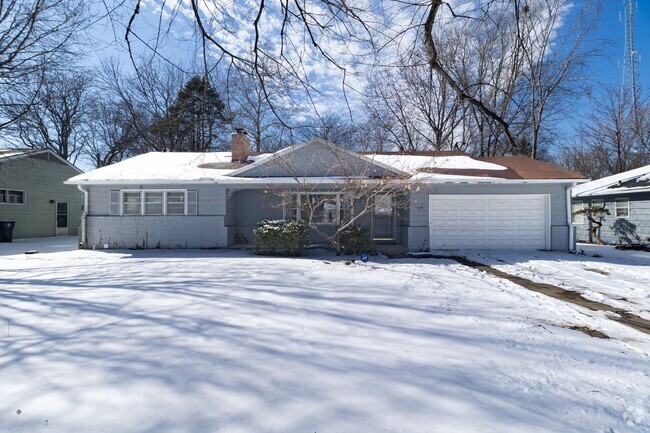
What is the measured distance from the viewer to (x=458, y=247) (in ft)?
37.5

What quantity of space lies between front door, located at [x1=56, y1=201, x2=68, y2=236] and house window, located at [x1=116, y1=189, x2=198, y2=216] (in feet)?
35.1

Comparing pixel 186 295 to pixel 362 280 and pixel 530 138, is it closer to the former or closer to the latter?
pixel 362 280

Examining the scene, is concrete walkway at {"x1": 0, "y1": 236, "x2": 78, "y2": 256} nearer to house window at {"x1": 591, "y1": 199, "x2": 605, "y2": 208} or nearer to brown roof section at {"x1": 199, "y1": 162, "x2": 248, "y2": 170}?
brown roof section at {"x1": 199, "y1": 162, "x2": 248, "y2": 170}

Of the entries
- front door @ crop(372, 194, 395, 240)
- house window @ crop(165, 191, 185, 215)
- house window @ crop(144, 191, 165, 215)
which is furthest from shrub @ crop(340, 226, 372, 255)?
house window @ crop(144, 191, 165, 215)

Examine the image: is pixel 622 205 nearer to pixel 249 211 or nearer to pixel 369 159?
pixel 369 159

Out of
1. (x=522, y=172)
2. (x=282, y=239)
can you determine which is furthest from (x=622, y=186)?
(x=282, y=239)

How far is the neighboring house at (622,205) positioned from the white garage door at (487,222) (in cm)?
305

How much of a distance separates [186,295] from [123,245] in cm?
823

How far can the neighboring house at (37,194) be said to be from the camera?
1592 centimetres

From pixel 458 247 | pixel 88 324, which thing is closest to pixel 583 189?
pixel 458 247

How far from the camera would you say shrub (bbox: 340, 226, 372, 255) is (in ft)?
33.4

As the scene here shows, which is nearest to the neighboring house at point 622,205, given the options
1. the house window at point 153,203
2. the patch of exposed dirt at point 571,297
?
the patch of exposed dirt at point 571,297

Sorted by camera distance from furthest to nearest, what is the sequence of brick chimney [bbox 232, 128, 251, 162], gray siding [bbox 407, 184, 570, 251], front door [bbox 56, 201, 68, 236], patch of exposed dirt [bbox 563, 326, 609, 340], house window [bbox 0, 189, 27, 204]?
1. front door [bbox 56, 201, 68, 236]
2. house window [bbox 0, 189, 27, 204]
3. brick chimney [bbox 232, 128, 251, 162]
4. gray siding [bbox 407, 184, 570, 251]
5. patch of exposed dirt [bbox 563, 326, 609, 340]

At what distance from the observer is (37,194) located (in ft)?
57.7
